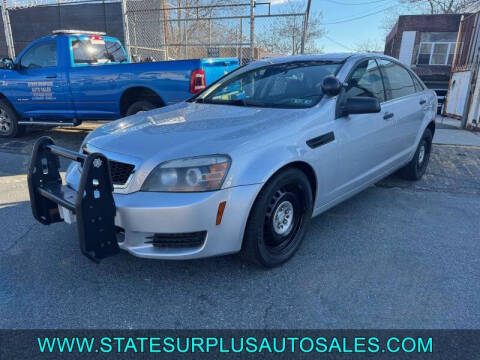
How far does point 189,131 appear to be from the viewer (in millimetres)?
2725

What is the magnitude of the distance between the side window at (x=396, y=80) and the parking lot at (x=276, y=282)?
139 cm

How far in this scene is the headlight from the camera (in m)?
2.33

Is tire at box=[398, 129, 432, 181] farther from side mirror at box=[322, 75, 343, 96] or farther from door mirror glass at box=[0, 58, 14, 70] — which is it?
door mirror glass at box=[0, 58, 14, 70]

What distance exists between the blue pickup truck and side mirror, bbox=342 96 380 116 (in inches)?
129

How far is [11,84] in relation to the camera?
23.7ft

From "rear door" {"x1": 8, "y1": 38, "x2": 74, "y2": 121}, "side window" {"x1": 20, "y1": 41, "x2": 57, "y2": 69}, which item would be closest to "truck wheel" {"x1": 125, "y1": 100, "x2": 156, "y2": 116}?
"rear door" {"x1": 8, "y1": 38, "x2": 74, "y2": 121}

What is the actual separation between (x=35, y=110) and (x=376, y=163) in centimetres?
667

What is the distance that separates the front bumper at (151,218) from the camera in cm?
222

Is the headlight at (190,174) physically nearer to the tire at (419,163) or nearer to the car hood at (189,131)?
the car hood at (189,131)

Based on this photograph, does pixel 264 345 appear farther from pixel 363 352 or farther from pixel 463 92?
pixel 463 92

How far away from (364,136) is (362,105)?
0.43 m

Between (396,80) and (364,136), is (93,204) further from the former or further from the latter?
(396,80)

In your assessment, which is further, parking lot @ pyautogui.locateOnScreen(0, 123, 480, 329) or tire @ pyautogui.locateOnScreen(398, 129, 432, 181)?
tire @ pyautogui.locateOnScreen(398, 129, 432, 181)

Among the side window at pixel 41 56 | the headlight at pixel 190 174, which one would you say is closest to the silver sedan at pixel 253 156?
the headlight at pixel 190 174
